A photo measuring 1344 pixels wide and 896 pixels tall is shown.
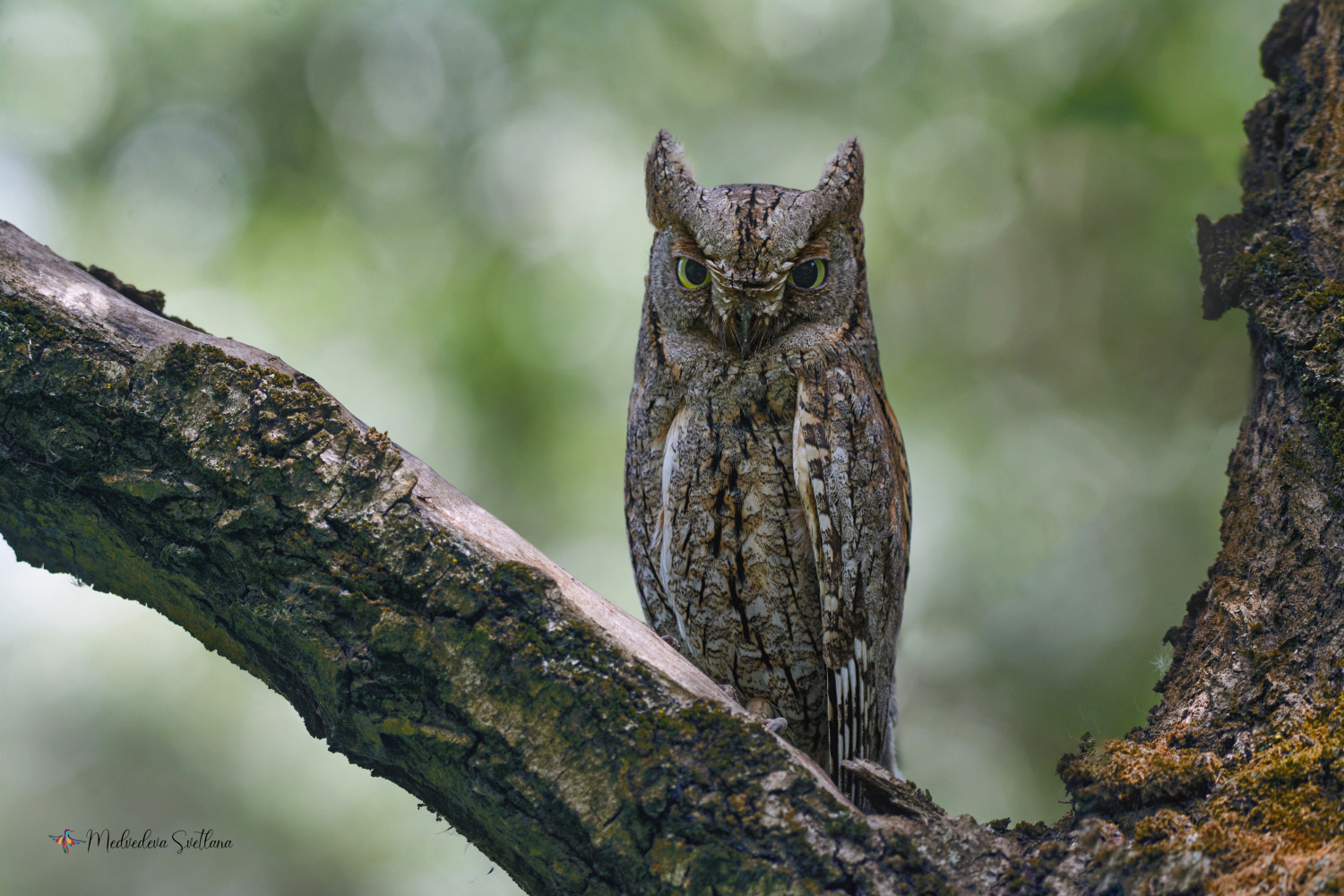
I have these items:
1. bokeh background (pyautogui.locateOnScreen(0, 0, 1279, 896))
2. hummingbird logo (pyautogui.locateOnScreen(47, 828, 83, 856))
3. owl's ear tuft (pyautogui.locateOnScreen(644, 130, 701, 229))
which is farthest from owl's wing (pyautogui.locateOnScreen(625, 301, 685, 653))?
hummingbird logo (pyautogui.locateOnScreen(47, 828, 83, 856))

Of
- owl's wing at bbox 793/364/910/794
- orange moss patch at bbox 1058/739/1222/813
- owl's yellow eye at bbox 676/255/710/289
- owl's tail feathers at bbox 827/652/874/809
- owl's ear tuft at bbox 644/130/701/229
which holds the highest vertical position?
owl's ear tuft at bbox 644/130/701/229

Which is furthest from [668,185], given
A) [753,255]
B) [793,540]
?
[793,540]

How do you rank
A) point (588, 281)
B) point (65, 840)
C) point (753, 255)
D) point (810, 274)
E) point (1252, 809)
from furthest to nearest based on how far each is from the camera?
point (588, 281) → point (65, 840) → point (810, 274) → point (753, 255) → point (1252, 809)

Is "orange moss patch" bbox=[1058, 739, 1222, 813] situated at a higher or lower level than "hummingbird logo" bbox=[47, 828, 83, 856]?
higher

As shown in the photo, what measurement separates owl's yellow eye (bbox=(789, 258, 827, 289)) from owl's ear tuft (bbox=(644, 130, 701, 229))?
0.34 metres

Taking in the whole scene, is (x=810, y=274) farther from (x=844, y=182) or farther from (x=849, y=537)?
(x=849, y=537)

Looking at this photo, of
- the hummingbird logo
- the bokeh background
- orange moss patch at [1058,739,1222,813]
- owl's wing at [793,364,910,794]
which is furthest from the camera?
the bokeh background

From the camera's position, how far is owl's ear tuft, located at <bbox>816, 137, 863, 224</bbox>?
6.91 feet

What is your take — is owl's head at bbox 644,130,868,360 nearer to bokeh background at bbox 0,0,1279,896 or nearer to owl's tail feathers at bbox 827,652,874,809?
owl's tail feathers at bbox 827,652,874,809

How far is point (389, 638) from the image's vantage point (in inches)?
52.4

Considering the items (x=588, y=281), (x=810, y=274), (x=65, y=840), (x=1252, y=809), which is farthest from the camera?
(x=588, y=281)

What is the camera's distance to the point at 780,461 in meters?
2.08

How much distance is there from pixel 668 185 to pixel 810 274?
485mm

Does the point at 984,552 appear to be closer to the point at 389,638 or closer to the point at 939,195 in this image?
the point at 939,195
